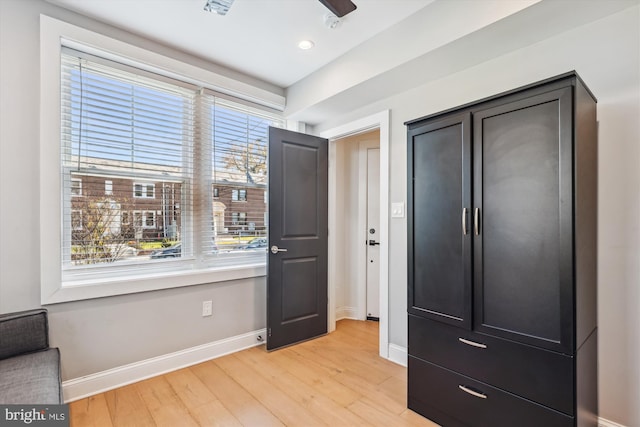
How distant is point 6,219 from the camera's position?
1.88 m

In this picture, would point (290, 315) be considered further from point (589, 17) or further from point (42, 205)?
point (589, 17)

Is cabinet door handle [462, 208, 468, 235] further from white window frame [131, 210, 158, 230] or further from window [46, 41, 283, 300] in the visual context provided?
white window frame [131, 210, 158, 230]

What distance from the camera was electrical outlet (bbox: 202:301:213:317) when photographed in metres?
2.68

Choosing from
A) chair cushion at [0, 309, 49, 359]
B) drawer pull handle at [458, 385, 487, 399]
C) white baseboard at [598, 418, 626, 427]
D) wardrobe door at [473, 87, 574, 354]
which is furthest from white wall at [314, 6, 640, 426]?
chair cushion at [0, 309, 49, 359]

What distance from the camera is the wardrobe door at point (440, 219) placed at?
170cm

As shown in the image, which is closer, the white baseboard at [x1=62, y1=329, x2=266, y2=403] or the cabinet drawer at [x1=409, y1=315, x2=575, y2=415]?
the cabinet drawer at [x1=409, y1=315, x2=575, y2=415]

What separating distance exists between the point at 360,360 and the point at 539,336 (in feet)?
5.19

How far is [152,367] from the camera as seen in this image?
93.6 inches

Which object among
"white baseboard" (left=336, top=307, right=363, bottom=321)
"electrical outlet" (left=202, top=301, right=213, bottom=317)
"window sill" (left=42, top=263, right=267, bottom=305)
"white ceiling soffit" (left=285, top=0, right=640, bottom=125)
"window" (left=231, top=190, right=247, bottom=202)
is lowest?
"white baseboard" (left=336, top=307, right=363, bottom=321)

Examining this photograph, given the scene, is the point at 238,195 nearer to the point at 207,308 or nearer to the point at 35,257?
the point at 207,308

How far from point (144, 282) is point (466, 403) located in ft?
7.55

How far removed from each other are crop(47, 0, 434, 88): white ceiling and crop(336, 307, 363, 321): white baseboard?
2.81 m

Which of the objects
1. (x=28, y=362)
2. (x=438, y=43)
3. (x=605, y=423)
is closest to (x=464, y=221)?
(x=438, y=43)

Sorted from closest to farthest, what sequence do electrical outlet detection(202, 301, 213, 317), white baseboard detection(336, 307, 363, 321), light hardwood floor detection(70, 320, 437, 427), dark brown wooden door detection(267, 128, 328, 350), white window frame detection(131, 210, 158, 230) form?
light hardwood floor detection(70, 320, 437, 427) → white window frame detection(131, 210, 158, 230) → electrical outlet detection(202, 301, 213, 317) → dark brown wooden door detection(267, 128, 328, 350) → white baseboard detection(336, 307, 363, 321)
